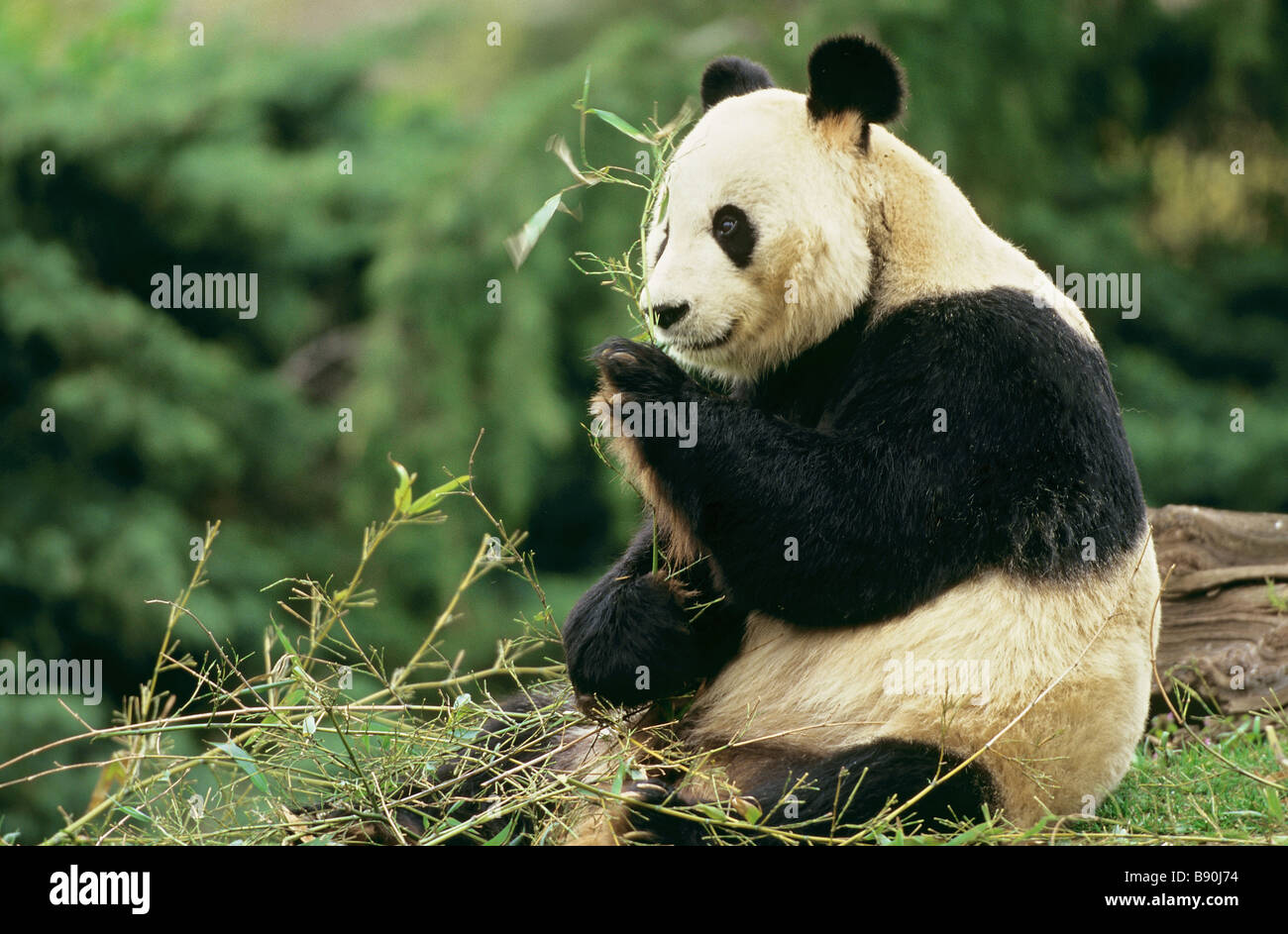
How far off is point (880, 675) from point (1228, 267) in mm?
7112

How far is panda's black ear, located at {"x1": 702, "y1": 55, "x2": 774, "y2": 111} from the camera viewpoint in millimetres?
3537

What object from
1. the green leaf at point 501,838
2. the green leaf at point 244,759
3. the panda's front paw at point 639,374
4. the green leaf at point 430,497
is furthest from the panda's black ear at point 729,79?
the green leaf at point 244,759

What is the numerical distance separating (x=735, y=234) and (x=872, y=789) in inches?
53.5

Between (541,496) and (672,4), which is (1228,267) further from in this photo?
(541,496)

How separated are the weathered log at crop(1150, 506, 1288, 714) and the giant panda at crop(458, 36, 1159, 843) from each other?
130 centimetres

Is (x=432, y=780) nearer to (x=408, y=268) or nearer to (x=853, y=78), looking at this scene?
(x=853, y=78)

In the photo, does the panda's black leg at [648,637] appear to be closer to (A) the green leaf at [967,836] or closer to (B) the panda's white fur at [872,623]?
(B) the panda's white fur at [872,623]

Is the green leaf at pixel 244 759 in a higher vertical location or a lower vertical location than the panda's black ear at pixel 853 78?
lower

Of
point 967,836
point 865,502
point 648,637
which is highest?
point 865,502

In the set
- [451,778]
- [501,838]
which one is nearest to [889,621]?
[501,838]

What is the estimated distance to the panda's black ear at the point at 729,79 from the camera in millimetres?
3537

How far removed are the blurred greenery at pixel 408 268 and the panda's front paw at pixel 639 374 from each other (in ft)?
11.5

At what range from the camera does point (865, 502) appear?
112 inches

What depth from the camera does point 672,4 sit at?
865 cm
